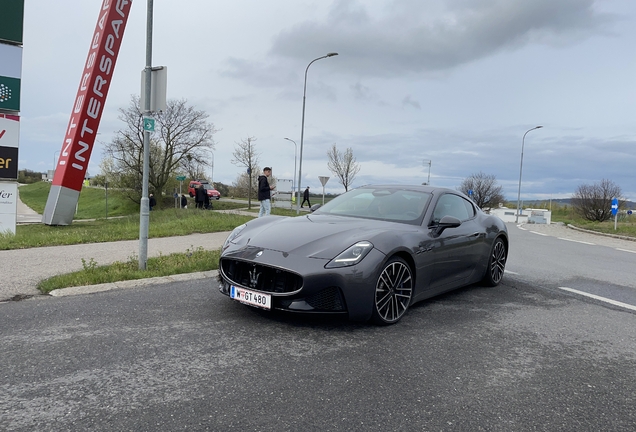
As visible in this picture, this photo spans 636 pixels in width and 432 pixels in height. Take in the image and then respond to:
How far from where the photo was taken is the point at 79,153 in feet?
63.9

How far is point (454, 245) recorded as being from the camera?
5359 mm

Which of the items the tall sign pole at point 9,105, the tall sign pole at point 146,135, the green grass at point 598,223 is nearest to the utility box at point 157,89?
the tall sign pole at point 146,135

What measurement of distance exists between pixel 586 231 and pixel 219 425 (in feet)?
81.7

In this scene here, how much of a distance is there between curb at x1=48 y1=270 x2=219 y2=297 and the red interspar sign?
15.1 meters

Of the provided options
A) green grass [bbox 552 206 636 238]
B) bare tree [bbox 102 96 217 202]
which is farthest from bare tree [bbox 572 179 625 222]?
bare tree [bbox 102 96 217 202]

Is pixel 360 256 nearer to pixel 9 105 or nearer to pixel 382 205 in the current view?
pixel 382 205

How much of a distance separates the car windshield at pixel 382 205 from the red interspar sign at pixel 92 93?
16.4 meters

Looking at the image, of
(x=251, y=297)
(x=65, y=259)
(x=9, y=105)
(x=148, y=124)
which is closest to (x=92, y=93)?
(x=9, y=105)

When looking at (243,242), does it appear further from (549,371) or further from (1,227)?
(1,227)

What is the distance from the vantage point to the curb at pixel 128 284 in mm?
5492

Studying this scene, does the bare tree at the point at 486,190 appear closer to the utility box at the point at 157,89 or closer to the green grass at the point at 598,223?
the green grass at the point at 598,223

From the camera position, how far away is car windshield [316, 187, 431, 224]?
5285mm

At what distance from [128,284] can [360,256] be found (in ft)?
10.5

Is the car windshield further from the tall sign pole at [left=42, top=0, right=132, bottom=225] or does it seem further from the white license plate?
the tall sign pole at [left=42, top=0, right=132, bottom=225]
